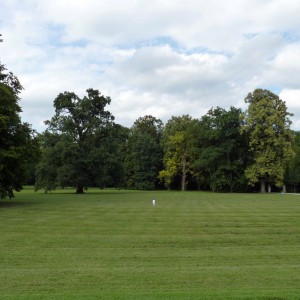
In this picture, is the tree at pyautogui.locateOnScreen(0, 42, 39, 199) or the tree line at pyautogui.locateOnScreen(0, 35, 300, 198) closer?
the tree at pyautogui.locateOnScreen(0, 42, 39, 199)

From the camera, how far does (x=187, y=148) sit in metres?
87.4

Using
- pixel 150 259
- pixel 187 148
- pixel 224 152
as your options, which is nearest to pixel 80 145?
pixel 224 152

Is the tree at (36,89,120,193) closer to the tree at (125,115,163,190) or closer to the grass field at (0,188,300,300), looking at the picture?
the tree at (125,115,163,190)

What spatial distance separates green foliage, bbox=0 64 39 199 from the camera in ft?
106

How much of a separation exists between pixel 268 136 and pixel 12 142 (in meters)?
46.9

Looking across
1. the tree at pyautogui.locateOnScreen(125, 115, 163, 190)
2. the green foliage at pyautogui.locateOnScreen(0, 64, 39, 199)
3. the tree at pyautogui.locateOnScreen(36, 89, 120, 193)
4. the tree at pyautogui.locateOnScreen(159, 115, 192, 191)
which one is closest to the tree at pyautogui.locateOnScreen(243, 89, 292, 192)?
the tree at pyautogui.locateOnScreen(159, 115, 192, 191)

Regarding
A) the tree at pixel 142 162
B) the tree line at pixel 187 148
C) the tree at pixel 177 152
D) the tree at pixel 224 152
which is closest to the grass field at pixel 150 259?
the tree line at pixel 187 148

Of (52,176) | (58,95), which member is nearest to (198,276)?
(52,176)

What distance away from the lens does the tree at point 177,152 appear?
3457 inches

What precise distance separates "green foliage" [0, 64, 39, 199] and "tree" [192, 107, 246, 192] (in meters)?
44.0

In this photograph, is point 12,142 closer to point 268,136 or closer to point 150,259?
point 150,259

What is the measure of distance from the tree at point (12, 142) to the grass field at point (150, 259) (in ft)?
43.2

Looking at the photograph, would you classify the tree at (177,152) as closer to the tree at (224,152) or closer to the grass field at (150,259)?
the tree at (224,152)

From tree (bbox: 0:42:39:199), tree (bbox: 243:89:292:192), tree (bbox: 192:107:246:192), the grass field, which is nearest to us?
the grass field
